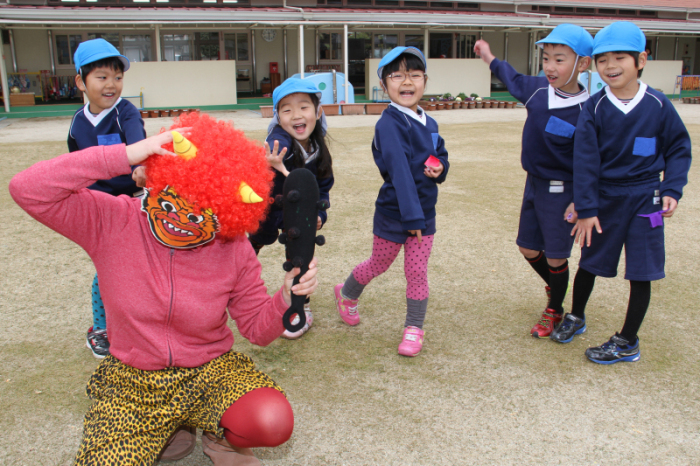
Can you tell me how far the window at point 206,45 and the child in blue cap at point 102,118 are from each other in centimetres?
→ 2098

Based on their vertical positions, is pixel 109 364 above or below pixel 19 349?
above

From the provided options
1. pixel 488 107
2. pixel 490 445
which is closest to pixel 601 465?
pixel 490 445

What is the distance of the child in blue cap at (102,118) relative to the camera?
285 centimetres

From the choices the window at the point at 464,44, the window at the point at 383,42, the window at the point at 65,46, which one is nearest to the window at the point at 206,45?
the window at the point at 65,46

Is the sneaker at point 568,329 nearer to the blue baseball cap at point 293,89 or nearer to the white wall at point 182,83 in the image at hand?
the blue baseball cap at point 293,89

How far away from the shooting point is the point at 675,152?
271cm

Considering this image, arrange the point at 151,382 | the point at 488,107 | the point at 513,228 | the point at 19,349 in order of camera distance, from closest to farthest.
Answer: the point at 151,382 < the point at 19,349 < the point at 513,228 < the point at 488,107

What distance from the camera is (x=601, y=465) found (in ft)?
6.95

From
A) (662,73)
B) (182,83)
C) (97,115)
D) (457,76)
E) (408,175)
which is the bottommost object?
(408,175)

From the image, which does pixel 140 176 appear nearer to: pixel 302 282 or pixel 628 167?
pixel 302 282

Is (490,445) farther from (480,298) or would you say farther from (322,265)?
(322,265)

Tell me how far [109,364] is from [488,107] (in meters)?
18.5

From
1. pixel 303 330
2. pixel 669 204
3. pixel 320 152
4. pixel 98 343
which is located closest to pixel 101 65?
pixel 320 152

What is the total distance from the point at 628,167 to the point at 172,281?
222 centimetres
